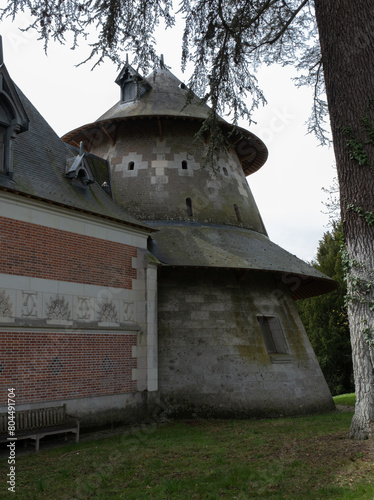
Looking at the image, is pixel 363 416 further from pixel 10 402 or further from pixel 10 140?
pixel 10 140

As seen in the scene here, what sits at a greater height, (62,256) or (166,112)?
(166,112)

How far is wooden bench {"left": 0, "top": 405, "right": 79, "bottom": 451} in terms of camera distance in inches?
357

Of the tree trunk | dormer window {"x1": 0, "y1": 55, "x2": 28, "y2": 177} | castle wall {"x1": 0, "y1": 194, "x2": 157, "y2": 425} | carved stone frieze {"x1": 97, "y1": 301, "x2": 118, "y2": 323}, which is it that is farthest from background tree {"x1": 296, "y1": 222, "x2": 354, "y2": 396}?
dormer window {"x1": 0, "y1": 55, "x2": 28, "y2": 177}

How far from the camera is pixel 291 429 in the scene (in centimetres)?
1059

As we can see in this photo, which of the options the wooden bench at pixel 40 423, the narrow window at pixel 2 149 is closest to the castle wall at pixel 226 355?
the wooden bench at pixel 40 423

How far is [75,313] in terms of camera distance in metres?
11.1

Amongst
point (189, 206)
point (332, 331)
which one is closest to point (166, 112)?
point (189, 206)

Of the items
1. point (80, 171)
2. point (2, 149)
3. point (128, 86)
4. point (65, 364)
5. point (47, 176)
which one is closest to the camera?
point (65, 364)

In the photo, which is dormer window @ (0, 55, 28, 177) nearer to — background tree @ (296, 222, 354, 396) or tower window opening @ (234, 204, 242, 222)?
tower window opening @ (234, 204, 242, 222)

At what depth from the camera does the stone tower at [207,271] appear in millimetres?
13266

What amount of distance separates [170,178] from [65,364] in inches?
312

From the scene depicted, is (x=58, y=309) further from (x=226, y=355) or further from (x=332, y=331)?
(x=332, y=331)

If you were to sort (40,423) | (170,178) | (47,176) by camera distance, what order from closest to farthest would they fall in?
(40,423) < (47,176) < (170,178)

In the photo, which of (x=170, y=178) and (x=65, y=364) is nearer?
(x=65, y=364)
